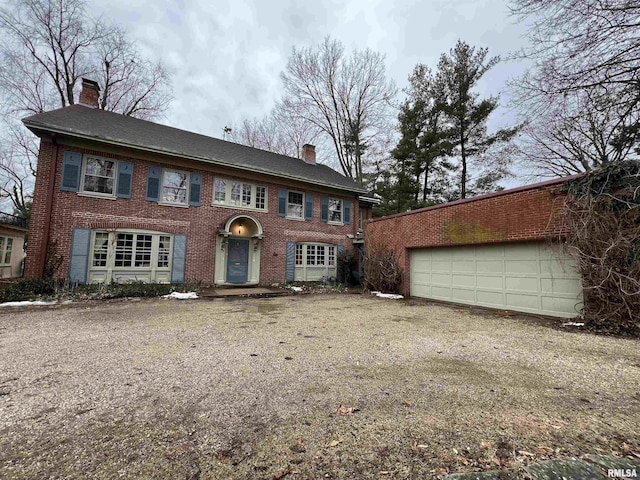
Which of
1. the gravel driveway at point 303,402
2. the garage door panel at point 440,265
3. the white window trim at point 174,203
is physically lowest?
the gravel driveway at point 303,402

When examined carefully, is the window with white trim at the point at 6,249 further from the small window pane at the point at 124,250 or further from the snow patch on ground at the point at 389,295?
the snow patch on ground at the point at 389,295

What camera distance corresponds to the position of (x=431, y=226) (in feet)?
29.6

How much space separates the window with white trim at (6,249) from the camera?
12.2 m

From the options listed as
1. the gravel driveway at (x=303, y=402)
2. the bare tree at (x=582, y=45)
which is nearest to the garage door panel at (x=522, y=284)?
the gravel driveway at (x=303, y=402)

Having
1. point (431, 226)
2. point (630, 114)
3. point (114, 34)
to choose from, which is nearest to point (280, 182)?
point (431, 226)

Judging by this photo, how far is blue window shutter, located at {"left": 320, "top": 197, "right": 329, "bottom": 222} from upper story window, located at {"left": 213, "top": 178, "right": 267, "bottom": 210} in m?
3.02

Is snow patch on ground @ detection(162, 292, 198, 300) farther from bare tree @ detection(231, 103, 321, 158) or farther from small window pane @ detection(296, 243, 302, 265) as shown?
bare tree @ detection(231, 103, 321, 158)

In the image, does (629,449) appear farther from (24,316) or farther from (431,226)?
(24,316)

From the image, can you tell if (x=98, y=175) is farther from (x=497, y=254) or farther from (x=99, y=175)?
(x=497, y=254)

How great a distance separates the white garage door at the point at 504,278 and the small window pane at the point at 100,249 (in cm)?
1083

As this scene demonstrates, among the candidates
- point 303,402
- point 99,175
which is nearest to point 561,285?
point 303,402

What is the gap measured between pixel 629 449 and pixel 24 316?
9305 mm

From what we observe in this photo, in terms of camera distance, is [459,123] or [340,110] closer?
[459,123]

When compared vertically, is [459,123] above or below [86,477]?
above
